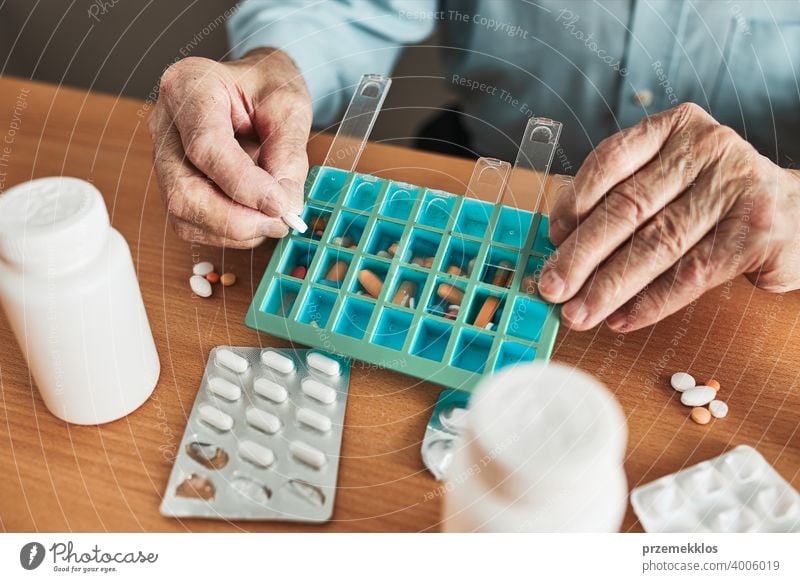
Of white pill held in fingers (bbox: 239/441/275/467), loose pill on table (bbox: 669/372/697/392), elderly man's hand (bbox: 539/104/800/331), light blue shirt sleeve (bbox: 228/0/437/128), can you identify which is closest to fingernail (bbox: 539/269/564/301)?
elderly man's hand (bbox: 539/104/800/331)

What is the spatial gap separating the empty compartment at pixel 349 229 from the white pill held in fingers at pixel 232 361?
0.11 metres

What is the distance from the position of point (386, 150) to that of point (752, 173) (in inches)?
11.4

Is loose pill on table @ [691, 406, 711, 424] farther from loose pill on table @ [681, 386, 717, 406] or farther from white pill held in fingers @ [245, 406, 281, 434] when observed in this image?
white pill held in fingers @ [245, 406, 281, 434]

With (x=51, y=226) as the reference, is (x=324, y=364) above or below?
below

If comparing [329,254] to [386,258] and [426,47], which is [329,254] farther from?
[426,47]

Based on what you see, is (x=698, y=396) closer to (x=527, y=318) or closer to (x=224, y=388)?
(x=527, y=318)

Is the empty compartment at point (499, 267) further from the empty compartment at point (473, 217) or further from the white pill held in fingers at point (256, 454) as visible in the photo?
the white pill held in fingers at point (256, 454)

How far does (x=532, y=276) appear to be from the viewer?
50 cm

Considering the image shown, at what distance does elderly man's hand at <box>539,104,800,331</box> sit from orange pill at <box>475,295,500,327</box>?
0.03 meters

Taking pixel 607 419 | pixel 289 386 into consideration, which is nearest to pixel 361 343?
pixel 289 386

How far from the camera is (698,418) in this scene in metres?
0.48

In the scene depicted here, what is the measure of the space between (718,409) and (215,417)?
1.07ft

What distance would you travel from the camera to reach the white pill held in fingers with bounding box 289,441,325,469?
0.45 meters

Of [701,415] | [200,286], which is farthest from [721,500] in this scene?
[200,286]
